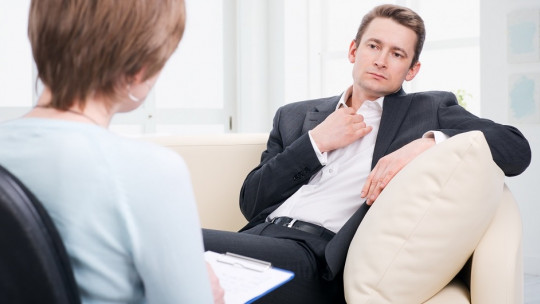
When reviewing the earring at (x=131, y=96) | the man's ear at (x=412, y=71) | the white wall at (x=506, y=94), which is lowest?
the white wall at (x=506, y=94)

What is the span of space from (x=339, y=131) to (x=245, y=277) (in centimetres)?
92

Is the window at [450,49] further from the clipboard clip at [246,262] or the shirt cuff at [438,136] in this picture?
the clipboard clip at [246,262]

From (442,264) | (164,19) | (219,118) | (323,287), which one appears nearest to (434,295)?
(442,264)

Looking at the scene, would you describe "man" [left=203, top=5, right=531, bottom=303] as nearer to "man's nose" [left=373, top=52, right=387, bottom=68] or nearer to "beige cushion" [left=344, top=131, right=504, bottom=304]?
"man's nose" [left=373, top=52, right=387, bottom=68]

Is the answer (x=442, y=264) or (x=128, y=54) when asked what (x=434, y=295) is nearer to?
(x=442, y=264)

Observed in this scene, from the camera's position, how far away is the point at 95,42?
25.7 inches

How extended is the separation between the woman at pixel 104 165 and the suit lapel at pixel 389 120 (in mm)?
1171

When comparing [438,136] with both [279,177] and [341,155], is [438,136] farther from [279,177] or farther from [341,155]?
[279,177]

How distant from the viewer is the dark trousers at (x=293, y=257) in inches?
58.1

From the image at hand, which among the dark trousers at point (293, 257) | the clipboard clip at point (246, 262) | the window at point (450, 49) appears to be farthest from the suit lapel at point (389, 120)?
the window at point (450, 49)

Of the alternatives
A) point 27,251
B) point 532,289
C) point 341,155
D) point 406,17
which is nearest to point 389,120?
point 341,155

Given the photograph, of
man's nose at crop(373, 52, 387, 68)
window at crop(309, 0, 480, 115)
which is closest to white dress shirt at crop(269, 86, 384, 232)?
man's nose at crop(373, 52, 387, 68)

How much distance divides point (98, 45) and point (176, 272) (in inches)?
10.9

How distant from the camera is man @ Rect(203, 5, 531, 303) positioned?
155cm
